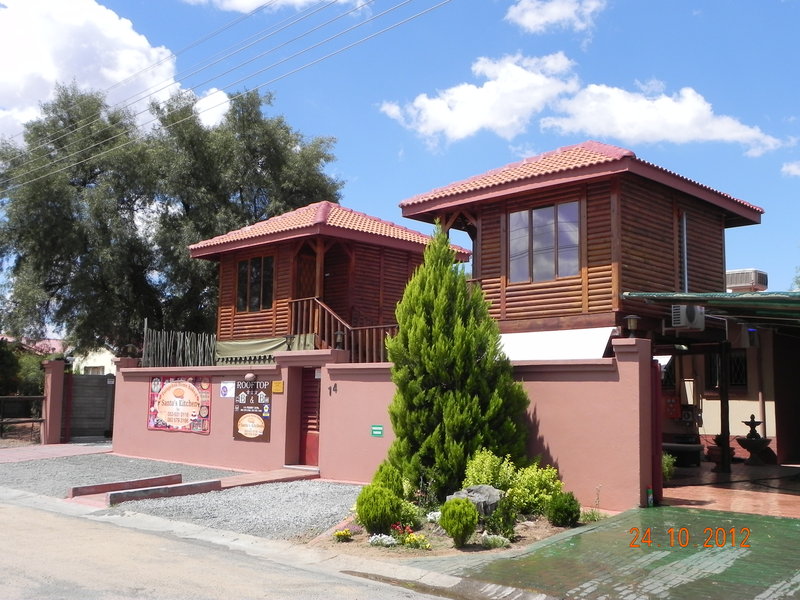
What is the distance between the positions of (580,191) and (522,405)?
421 centimetres

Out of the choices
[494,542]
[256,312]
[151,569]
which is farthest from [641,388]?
[256,312]

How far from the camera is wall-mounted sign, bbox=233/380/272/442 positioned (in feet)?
52.5

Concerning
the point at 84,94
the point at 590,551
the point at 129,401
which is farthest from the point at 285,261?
the point at 84,94

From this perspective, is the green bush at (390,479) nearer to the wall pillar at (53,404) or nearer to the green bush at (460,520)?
the green bush at (460,520)

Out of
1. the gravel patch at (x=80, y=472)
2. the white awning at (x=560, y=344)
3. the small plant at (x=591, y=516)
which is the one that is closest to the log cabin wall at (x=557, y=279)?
the white awning at (x=560, y=344)

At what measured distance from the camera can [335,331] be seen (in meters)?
16.3

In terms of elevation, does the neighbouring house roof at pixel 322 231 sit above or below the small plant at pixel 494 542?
above

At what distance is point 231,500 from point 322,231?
652cm

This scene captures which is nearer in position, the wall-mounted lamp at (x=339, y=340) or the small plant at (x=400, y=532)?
the small plant at (x=400, y=532)

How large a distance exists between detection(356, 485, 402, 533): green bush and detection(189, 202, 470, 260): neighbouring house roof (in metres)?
8.09

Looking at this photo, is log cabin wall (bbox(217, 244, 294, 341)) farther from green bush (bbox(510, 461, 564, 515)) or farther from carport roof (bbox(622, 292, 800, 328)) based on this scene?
green bush (bbox(510, 461, 564, 515))

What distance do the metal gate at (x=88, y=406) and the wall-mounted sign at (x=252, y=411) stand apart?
27.5 feet

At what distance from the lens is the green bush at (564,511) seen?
9.66 meters
